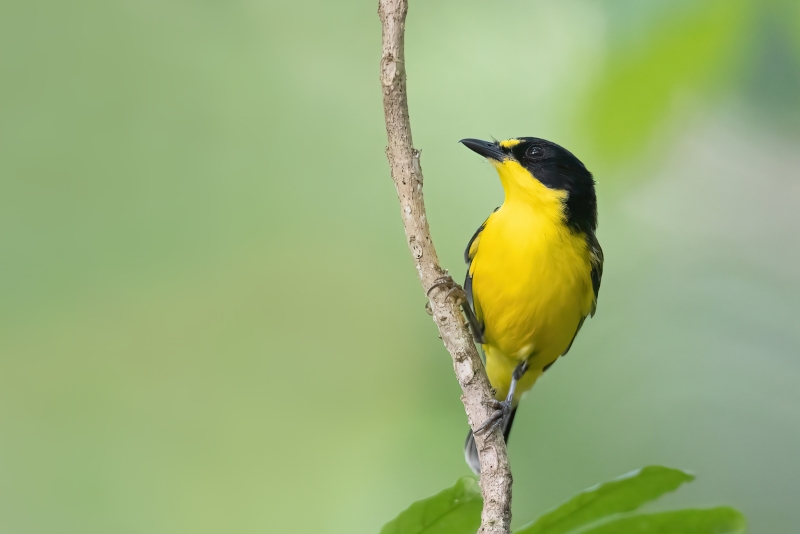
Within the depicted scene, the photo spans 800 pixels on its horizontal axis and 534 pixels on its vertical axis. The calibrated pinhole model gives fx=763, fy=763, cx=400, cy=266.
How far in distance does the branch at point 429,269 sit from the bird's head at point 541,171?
43 cm

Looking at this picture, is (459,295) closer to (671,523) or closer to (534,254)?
(534,254)

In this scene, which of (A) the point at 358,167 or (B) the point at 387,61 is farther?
(A) the point at 358,167

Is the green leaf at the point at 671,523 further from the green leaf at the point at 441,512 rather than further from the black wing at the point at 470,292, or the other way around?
the black wing at the point at 470,292

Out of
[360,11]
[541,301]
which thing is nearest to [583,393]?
[541,301]

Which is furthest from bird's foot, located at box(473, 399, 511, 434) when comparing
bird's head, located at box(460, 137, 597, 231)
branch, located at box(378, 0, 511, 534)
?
bird's head, located at box(460, 137, 597, 231)

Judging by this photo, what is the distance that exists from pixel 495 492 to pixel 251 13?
1.80 metres

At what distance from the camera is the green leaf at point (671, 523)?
1.39 meters

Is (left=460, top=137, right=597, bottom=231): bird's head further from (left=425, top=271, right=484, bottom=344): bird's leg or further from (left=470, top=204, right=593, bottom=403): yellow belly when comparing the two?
(left=425, top=271, right=484, bottom=344): bird's leg

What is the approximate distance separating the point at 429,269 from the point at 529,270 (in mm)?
391

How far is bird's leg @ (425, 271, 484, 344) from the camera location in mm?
1299

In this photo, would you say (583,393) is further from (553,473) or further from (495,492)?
(495,492)

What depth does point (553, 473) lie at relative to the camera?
2344mm

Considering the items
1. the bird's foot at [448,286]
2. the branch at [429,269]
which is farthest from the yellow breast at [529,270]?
the branch at [429,269]

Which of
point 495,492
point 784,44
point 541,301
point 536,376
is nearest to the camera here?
point 495,492
